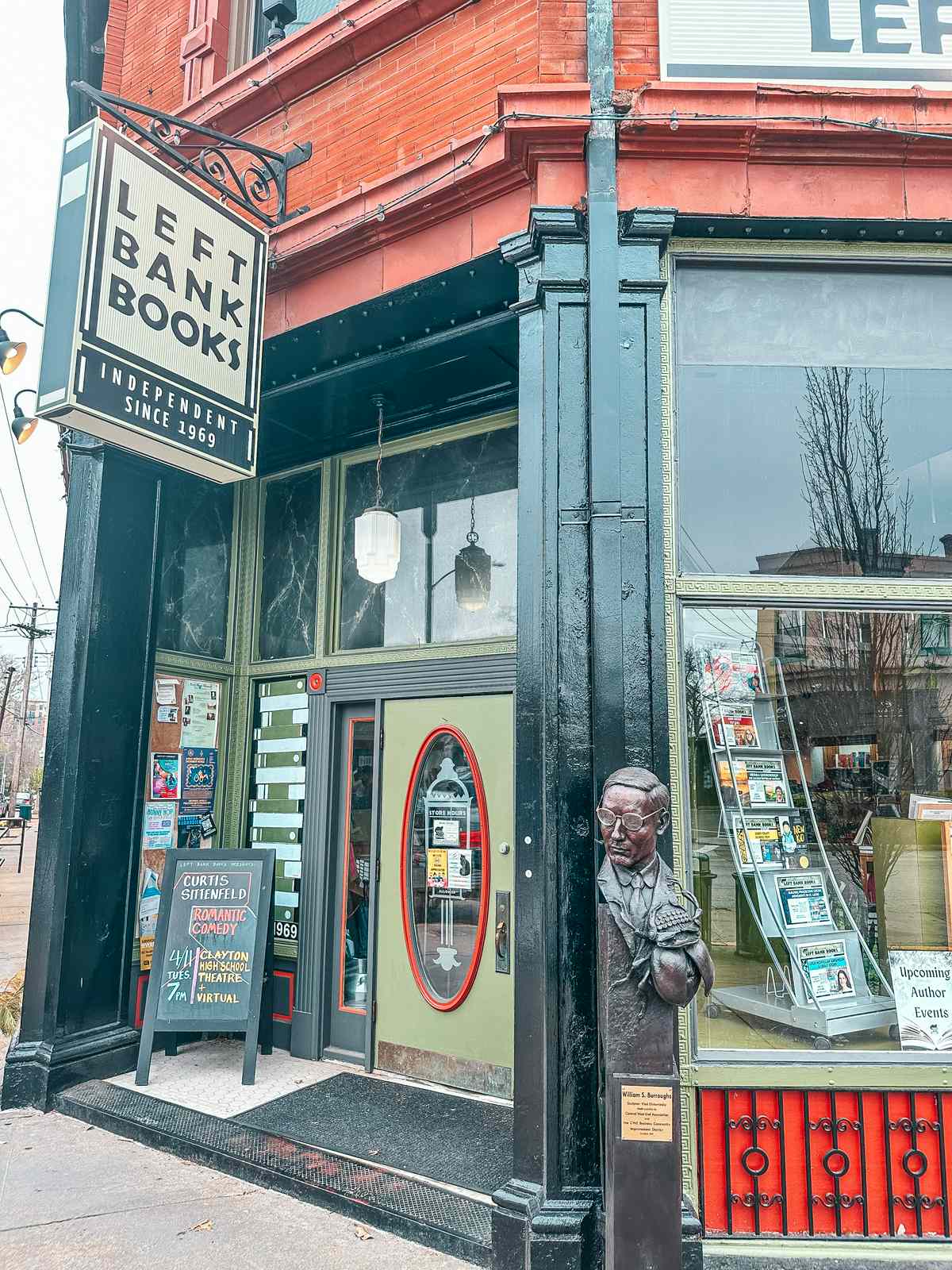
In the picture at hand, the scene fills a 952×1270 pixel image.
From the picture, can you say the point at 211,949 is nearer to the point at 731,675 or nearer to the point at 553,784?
the point at 553,784

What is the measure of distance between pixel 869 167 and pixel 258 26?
4.52 metres

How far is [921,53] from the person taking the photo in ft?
13.4

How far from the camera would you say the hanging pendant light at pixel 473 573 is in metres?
5.56

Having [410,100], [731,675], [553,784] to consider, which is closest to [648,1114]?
[553,784]

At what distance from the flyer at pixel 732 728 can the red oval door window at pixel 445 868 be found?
5.69 feet

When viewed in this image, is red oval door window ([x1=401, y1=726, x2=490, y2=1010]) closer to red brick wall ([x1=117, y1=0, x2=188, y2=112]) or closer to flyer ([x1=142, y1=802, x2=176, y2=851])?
flyer ([x1=142, y1=802, x2=176, y2=851])

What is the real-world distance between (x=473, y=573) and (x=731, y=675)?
210 cm

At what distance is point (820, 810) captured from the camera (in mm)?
4031

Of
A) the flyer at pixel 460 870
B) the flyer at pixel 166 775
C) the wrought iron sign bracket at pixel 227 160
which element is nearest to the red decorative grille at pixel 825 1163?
the flyer at pixel 460 870

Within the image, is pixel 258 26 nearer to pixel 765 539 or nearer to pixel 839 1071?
pixel 765 539

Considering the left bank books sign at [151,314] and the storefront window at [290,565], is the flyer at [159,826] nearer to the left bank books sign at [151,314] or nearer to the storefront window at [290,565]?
the storefront window at [290,565]

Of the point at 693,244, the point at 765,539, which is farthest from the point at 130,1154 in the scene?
the point at 693,244

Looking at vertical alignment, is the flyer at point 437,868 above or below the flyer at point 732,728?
below

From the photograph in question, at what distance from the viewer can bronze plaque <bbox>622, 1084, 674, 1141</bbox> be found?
292cm
